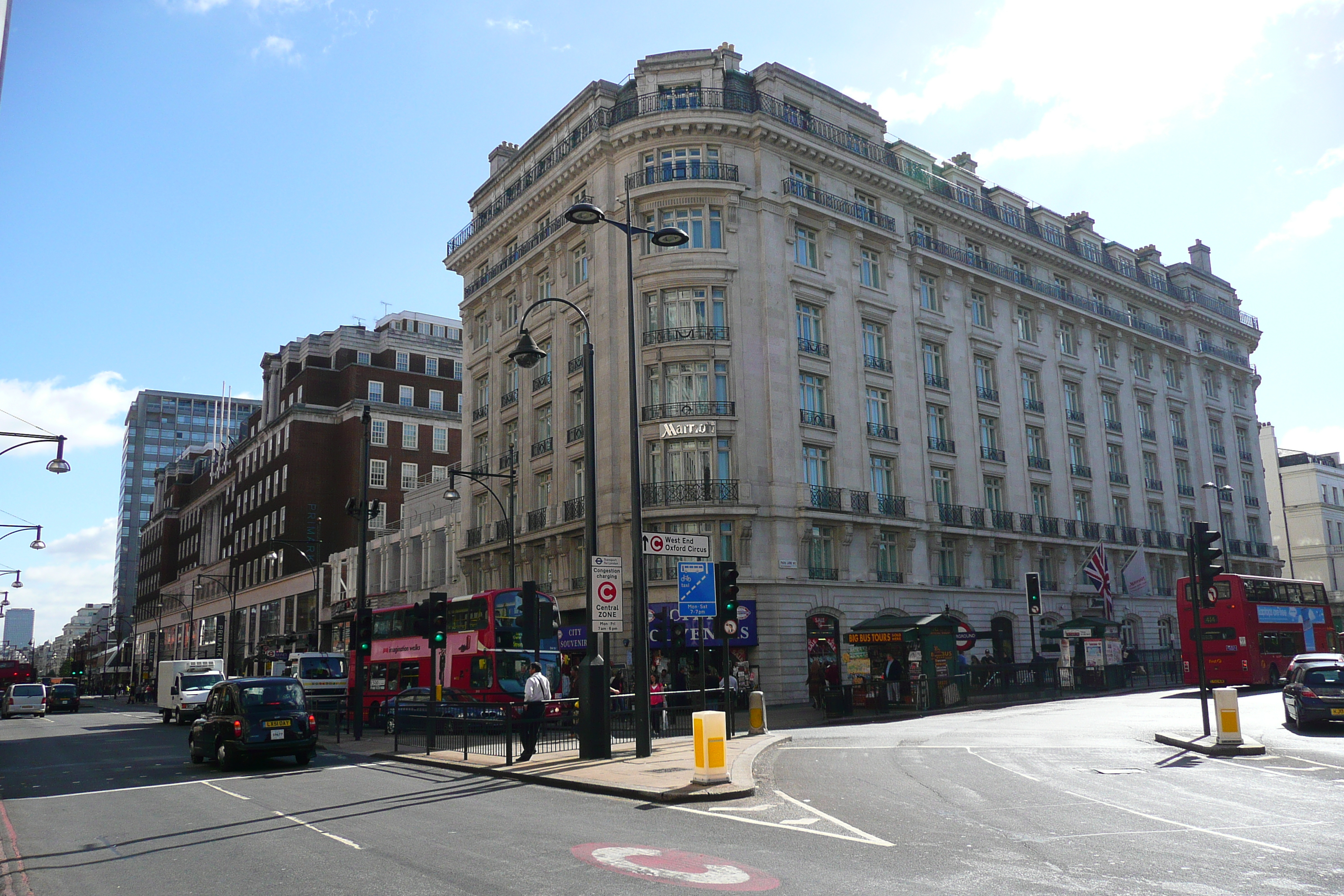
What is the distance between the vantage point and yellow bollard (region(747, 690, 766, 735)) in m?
22.2

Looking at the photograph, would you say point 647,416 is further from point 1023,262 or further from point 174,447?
point 174,447

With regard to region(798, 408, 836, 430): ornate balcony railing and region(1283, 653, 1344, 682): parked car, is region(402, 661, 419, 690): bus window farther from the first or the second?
region(1283, 653, 1344, 682): parked car

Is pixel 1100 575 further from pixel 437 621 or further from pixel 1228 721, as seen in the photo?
pixel 437 621

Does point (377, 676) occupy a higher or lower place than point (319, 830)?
higher

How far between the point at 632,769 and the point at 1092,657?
2903cm

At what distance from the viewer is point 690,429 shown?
37.9 meters

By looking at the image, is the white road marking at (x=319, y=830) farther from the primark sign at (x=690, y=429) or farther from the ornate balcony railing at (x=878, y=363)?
the ornate balcony railing at (x=878, y=363)

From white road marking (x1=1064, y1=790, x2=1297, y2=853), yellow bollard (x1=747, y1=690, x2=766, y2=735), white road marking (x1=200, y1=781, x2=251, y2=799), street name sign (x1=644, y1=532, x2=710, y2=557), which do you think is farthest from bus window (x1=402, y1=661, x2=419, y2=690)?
white road marking (x1=1064, y1=790, x2=1297, y2=853)

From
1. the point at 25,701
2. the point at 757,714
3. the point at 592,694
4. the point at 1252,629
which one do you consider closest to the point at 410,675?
the point at 757,714

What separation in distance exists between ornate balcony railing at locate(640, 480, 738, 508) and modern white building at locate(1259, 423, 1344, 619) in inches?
2698

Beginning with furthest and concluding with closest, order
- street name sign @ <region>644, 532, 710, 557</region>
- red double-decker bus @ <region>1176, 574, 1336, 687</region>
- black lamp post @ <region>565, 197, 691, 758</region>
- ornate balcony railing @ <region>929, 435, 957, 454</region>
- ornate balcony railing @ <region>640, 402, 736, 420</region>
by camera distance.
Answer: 1. ornate balcony railing @ <region>929, 435, 957, 454</region>
2. ornate balcony railing @ <region>640, 402, 736, 420</region>
3. red double-decker bus @ <region>1176, 574, 1336, 687</region>
4. street name sign @ <region>644, 532, 710, 557</region>
5. black lamp post @ <region>565, 197, 691, 758</region>

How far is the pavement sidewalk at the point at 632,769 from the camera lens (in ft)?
43.7

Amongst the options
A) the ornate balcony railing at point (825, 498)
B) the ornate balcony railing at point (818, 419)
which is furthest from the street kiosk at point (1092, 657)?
the ornate balcony railing at point (818, 419)

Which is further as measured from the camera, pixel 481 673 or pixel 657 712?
pixel 481 673
